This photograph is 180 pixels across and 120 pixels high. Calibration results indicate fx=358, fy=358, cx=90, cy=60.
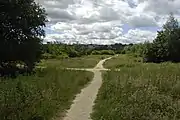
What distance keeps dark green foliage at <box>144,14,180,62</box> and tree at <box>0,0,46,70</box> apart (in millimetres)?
45761

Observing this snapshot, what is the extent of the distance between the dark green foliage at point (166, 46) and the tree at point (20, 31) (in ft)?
150

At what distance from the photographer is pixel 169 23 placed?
8212cm

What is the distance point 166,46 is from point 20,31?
4770 centimetres

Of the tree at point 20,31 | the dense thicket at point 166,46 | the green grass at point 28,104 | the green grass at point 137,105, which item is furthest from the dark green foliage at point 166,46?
the green grass at point 28,104

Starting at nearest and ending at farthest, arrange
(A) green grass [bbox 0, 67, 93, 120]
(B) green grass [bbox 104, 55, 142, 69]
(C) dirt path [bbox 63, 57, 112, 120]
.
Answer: (A) green grass [bbox 0, 67, 93, 120], (C) dirt path [bbox 63, 57, 112, 120], (B) green grass [bbox 104, 55, 142, 69]

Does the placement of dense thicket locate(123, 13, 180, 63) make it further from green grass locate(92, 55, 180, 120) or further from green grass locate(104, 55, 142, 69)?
green grass locate(92, 55, 180, 120)

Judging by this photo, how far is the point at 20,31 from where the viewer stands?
32.9 m

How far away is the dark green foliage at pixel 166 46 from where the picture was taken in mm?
75625

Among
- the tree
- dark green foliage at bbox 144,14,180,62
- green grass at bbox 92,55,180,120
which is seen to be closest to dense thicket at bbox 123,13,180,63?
dark green foliage at bbox 144,14,180,62

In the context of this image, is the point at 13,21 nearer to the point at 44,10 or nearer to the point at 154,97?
the point at 44,10

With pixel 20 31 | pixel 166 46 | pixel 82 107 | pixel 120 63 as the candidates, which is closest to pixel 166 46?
pixel 166 46

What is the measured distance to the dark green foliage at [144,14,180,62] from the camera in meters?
75.6

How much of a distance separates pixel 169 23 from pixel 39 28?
52764 millimetres

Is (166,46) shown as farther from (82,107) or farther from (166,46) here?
(82,107)
